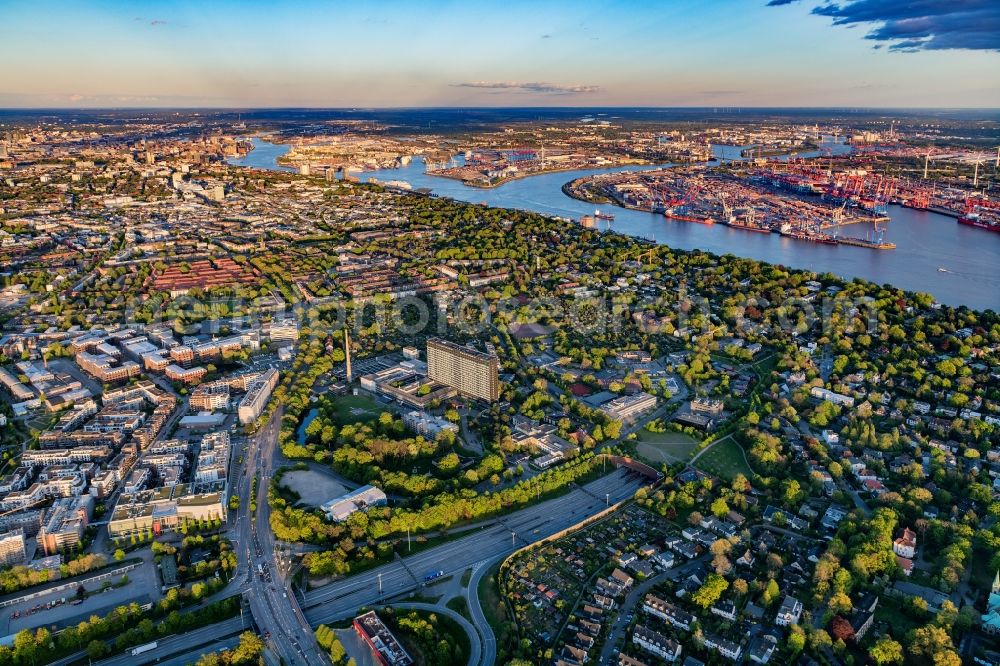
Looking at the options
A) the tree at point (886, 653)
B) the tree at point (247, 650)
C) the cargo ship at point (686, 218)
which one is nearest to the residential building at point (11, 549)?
the tree at point (247, 650)

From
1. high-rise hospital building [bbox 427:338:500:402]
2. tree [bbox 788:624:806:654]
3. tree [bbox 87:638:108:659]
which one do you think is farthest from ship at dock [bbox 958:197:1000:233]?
tree [bbox 87:638:108:659]

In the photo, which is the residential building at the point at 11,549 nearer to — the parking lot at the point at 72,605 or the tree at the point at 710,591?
the parking lot at the point at 72,605

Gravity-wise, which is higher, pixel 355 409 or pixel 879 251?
pixel 879 251

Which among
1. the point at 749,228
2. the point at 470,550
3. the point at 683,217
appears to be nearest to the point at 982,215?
the point at 749,228

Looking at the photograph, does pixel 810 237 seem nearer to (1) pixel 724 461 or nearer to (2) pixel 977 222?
(2) pixel 977 222

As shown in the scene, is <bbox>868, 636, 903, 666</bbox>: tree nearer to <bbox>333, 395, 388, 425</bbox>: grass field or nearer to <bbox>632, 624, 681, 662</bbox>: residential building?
<bbox>632, 624, 681, 662</bbox>: residential building

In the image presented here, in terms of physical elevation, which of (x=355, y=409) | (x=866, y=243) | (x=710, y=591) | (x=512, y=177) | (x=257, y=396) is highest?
(x=512, y=177)
